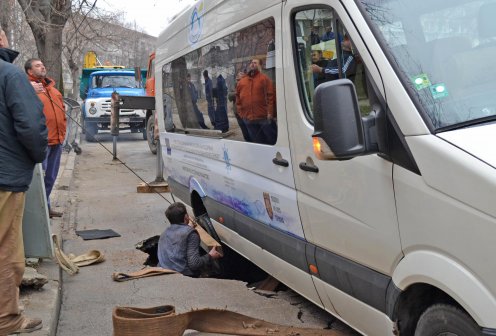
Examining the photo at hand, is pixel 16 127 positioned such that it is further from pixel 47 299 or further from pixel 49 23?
pixel 49 23

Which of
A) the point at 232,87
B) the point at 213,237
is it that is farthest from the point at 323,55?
the point at 213,237

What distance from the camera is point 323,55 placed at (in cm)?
348

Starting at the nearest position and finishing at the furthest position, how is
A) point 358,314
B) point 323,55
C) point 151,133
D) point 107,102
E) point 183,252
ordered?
point 358,314, point 323,55, point 183,252, point 151,133, point 107,102

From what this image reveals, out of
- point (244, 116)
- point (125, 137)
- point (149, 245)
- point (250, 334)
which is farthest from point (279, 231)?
point (125, 137)

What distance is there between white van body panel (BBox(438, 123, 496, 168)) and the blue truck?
57.7 ft

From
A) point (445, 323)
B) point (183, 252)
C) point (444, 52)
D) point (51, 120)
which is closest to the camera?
point (445, 323)

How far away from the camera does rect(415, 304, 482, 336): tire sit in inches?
94.0

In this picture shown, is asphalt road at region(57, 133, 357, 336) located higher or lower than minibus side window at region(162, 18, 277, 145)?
lower

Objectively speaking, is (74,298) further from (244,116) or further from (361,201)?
(361,201)

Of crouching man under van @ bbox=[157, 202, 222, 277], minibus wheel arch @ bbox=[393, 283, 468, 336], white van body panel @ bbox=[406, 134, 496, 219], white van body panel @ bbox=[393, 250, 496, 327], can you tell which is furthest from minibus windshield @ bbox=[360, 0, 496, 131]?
crouching man under van @ bbox=[157, 202, 222, 277]

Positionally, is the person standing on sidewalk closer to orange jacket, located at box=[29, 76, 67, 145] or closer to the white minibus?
the white minibus

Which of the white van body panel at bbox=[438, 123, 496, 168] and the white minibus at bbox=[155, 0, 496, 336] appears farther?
the white minibus at bbox=[155, 0, 496, 336]

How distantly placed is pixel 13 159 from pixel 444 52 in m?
2.61

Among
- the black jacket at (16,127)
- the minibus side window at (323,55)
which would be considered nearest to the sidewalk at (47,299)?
the black jacket at (16,127)
